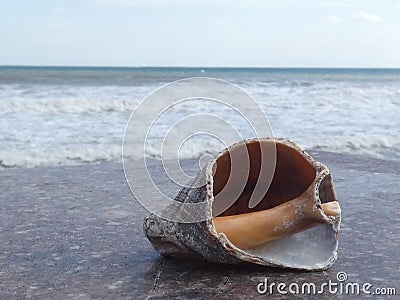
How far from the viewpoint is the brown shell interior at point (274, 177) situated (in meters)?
1.10

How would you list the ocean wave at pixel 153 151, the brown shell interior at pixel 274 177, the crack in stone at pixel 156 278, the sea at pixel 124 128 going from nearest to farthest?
the crack in stone at pixel 156 278, the brown shell interior at pixel 274 177, the ocean wave at pixel 153 151, the sea at pixel 124 128

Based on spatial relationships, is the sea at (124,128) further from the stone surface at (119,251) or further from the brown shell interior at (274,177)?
the brown shell interior at (274,177)

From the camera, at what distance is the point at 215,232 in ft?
3.19

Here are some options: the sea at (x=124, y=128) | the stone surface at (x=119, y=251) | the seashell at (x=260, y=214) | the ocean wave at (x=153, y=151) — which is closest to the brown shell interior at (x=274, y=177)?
the seashell at (x=260, y=214)

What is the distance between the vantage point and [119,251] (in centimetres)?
121

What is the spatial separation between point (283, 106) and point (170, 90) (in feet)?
23.4

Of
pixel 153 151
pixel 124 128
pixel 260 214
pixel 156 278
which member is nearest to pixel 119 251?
pixel 156 278

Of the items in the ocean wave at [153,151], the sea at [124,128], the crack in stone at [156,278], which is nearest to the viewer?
the crack in stone at [156,278]

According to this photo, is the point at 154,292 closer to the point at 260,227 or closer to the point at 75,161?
the point at 260,227

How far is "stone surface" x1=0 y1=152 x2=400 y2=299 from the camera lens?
1006 millimetres

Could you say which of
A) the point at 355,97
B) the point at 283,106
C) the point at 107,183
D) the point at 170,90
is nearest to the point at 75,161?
the point at 107,183

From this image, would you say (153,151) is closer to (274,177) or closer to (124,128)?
(124,128)

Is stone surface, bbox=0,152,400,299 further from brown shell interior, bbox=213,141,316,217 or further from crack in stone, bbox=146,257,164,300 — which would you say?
brown shell interior, bbox=213,141,316,217

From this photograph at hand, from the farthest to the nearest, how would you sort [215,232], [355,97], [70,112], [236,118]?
[355,97], [70,112], [236,118], [215,232]
